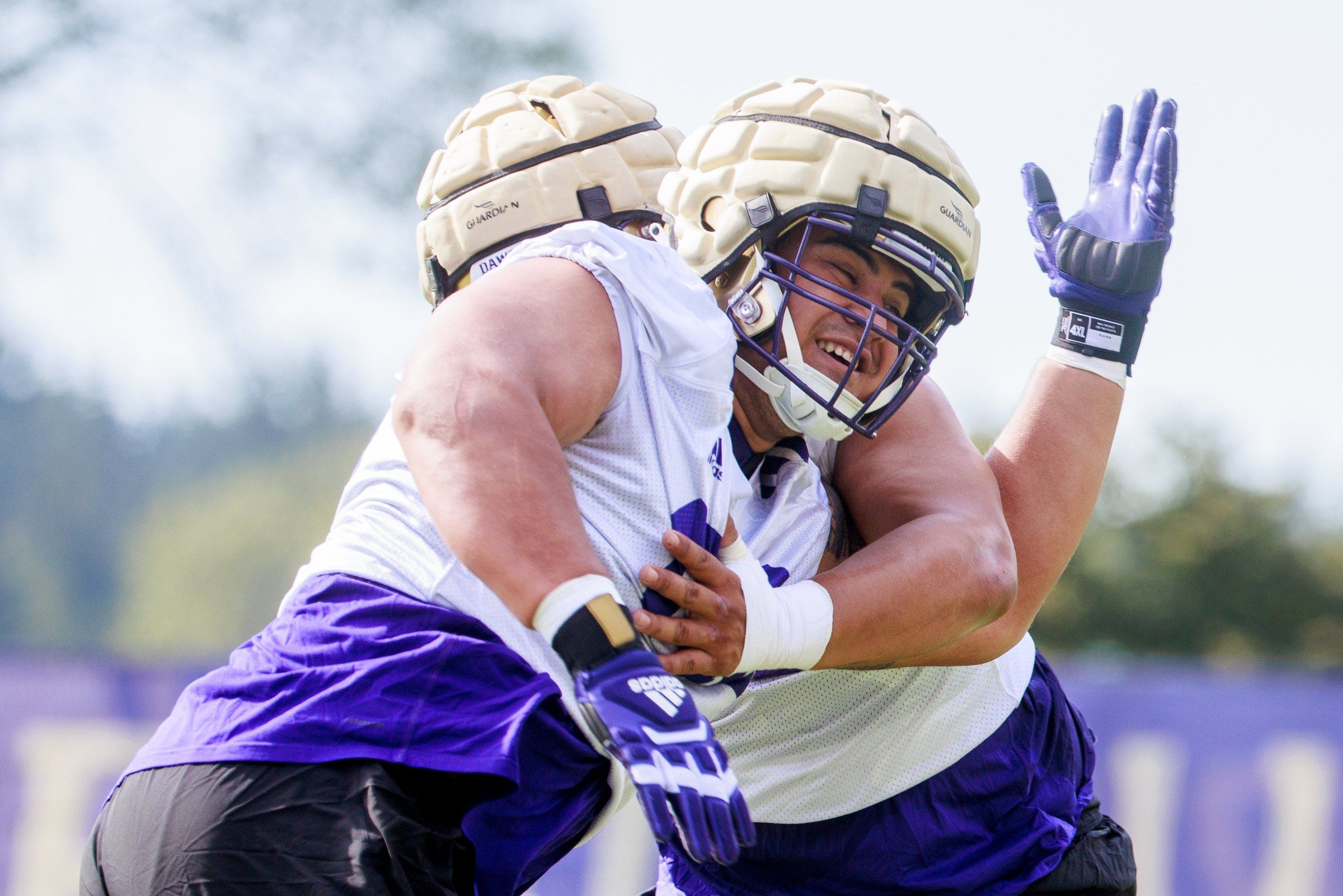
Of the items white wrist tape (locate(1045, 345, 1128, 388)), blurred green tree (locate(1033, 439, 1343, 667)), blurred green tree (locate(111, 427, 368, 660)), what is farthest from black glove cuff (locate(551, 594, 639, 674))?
blurred green tree (locate(111, 427, 368, 660))

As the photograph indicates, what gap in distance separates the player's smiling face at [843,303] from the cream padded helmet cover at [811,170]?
3.0 inches

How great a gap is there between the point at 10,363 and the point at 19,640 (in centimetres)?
621

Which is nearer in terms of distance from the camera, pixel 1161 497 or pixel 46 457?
pixel 1161 497

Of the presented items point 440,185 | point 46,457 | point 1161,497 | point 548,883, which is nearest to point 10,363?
point 46,457

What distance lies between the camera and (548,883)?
6.46m

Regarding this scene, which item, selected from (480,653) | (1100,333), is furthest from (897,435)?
(480,653)

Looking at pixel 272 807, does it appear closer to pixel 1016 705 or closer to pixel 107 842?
pixel 107 842

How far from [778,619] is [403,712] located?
56cm

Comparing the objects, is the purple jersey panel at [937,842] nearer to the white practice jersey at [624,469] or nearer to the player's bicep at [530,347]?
the white practice jersey at [624,469]

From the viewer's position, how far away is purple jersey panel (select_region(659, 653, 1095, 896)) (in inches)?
110

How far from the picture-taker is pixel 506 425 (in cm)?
178

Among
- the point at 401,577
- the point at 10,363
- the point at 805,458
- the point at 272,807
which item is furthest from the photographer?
the point at 10,363

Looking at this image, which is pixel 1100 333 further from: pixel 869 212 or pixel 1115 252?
pixel 869 212

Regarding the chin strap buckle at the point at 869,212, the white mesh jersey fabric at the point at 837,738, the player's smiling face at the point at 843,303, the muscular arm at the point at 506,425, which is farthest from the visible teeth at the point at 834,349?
the muscular arm at the point at 506,425
